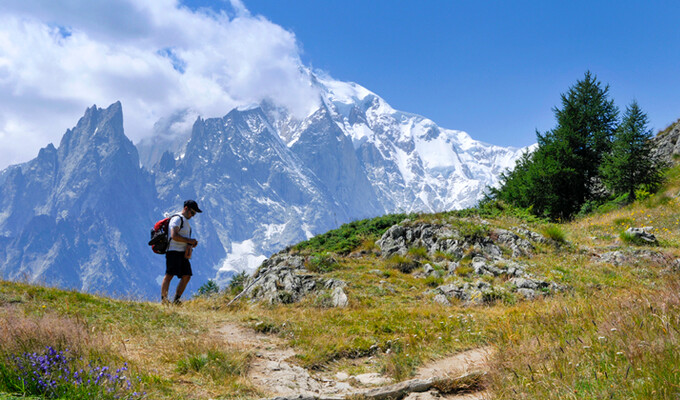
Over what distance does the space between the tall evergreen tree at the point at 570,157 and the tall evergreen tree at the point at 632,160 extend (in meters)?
2.25

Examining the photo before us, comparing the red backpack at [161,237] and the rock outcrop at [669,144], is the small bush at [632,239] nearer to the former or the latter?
the red backpack at [161,237]

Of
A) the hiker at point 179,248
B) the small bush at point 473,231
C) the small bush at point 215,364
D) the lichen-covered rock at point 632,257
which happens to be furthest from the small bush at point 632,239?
the hiker at point 179,248

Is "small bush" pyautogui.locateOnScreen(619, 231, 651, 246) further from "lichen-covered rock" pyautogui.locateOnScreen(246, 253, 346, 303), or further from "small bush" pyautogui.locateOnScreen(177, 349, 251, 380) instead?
"small bush" pyautogui.locateOnScreen(177, 349, 251, 380)

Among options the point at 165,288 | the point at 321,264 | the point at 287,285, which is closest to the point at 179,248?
the point at 165,288

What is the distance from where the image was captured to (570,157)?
2680cm

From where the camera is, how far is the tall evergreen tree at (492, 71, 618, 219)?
1030 inches

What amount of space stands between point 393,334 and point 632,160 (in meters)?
24.0

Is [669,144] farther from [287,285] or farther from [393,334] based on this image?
[393,334]

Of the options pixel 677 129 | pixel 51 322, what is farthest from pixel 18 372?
pixel 677 129

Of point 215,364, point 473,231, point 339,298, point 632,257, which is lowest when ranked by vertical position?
point 215,364

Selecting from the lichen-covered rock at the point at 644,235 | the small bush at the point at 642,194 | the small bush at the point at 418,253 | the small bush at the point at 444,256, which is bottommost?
the lichen-covered rock at the point at 644,235

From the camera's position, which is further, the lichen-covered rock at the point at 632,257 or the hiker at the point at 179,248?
the lichen-covered rock at the point at 632,257

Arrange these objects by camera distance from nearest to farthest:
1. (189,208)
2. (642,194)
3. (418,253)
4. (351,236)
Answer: (189,208), (418,253), (351,236), (642,194)

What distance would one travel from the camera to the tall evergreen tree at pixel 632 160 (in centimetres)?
2339
